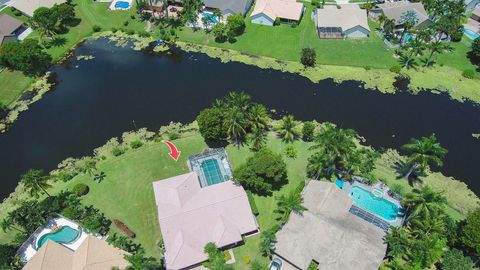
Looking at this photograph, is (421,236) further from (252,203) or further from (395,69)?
(395,69)

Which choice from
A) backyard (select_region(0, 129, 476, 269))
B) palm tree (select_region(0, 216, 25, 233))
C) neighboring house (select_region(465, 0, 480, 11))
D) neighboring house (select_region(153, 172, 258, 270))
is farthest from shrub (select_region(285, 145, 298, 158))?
neighboring house (select_region(465, 0, 480, 11))

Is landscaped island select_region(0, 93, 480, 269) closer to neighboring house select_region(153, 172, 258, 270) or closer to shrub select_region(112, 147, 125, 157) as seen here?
shrub select_region(112, 147, 125, 157)

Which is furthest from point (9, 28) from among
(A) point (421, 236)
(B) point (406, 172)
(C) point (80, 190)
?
(A) point (421, 236)

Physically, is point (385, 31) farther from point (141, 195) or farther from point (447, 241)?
point (141, 195)

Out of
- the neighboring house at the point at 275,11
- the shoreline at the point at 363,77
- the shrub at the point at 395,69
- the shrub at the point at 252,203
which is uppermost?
the neighboring house at the point at 275,11


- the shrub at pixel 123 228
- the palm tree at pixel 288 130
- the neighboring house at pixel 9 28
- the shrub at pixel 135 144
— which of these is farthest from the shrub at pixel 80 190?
the neighboring house at pixel 9 28

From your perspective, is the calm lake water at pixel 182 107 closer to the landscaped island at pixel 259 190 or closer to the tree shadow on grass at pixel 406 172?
the landscaped island at pixel 259 190

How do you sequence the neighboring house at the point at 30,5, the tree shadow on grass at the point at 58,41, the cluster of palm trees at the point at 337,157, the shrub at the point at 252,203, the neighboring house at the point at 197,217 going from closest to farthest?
the neighboring house at the point at 197,217
the shrub at the point at 252,203
the cluster of palm trees at the point at 337,157
the tree shadow on grass at the point at 58,41
the neighboring house at the point at 30,5
